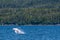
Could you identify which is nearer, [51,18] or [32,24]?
[32,24]

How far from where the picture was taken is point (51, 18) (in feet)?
653

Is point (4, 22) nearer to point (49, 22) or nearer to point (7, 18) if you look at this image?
point (7, 18)

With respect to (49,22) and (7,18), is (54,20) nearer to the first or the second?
(49,22)

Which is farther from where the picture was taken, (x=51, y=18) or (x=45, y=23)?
(x=51, y=18)

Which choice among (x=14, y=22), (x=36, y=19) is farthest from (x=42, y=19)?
(x=14, y=22)

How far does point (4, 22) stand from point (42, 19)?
2681 centimetres

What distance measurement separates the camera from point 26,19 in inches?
7554

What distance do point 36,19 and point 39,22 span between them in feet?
20.3

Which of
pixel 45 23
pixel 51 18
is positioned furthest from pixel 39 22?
pixel 51 18

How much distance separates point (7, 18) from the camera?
19388 centimetres

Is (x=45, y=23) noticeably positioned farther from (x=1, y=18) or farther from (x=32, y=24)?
(x=1, y=18)

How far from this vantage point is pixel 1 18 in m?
195

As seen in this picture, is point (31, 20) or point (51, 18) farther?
point (51, 18)

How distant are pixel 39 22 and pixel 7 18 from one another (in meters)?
24.2
